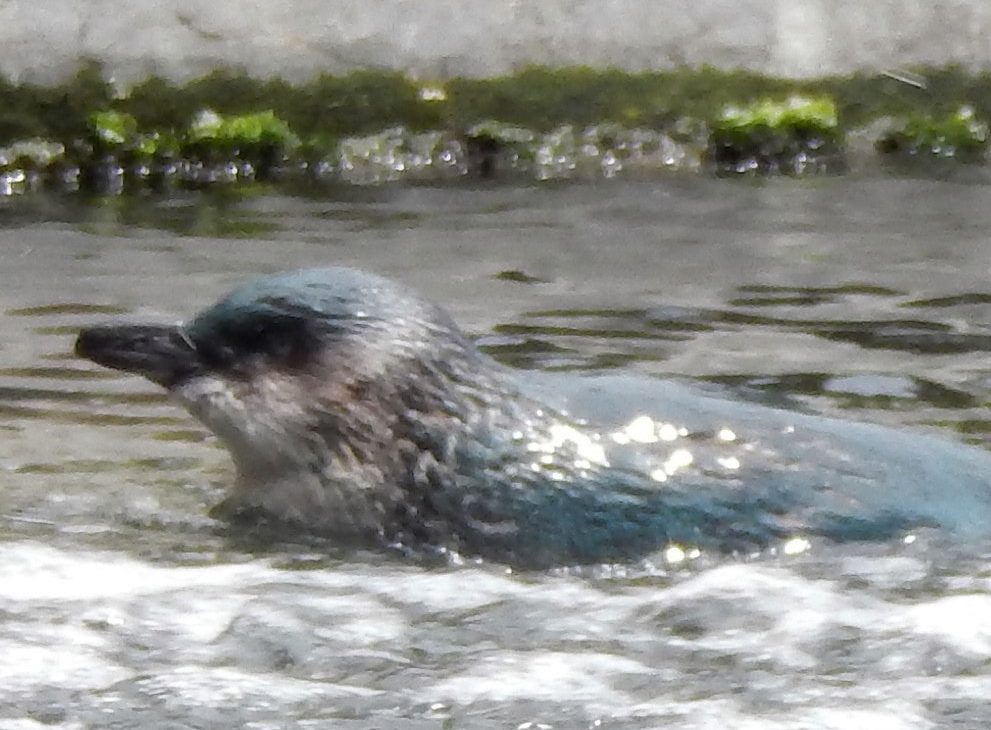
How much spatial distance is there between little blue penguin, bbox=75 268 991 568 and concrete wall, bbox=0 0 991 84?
254 inches

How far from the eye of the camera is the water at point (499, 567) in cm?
315

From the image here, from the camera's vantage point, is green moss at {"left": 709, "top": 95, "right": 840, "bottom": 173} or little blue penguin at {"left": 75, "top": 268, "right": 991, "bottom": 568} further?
green moss at {"left": 709, "top": 95, "right": 840, "bottom": 173}

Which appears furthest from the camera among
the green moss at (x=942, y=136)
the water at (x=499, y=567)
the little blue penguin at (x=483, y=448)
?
the green moss at (x=942, y=136)

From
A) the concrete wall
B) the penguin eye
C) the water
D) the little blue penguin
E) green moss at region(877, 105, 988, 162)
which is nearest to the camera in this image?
the water

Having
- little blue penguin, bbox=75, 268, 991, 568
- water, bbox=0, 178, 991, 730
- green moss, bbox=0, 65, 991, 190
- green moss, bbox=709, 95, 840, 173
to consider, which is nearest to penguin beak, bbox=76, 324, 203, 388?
little blue penguin, bbox=75, 268, 991, 568

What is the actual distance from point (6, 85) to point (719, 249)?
411 centimetres

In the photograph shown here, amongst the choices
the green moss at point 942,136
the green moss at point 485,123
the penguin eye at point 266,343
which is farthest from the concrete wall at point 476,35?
the penguin eye at point 266,343

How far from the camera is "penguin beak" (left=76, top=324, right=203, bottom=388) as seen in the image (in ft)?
14.1

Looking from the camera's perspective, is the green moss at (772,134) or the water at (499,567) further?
the green moss at (772,134)

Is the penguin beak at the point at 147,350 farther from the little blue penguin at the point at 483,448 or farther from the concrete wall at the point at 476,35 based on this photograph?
the concrete wall at the point at 476,35

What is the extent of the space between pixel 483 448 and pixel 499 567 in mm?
265

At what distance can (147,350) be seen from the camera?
4332mm

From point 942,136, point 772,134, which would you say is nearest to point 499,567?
point 772,134

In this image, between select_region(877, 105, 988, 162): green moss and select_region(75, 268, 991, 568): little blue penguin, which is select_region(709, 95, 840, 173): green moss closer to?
select_region(877, 105, 988, 162): green moss
